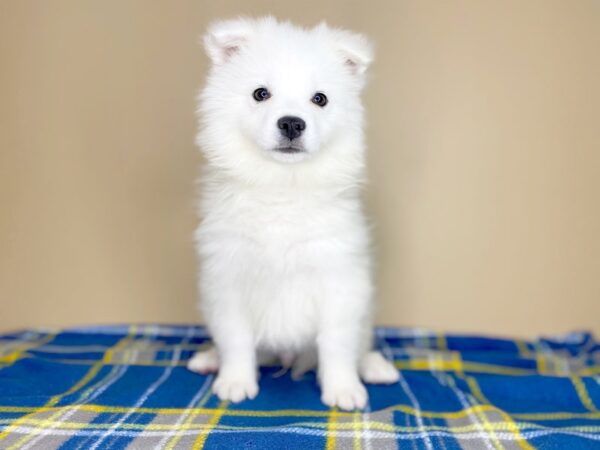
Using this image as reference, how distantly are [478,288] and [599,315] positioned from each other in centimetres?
63

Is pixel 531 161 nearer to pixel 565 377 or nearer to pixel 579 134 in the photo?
pixel 579 134

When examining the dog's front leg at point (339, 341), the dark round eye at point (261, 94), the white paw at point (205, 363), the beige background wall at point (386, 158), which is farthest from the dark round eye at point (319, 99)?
the white paw at point (205, 363)

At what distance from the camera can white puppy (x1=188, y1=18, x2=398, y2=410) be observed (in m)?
2.25

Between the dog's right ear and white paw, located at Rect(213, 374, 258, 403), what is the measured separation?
1.22 meters

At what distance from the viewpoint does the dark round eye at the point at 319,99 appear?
2.27 m

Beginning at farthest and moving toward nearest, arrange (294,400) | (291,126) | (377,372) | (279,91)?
(377,372) → (294,400) → (279,91) → (291,126)

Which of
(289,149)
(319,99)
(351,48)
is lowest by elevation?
(289,149)

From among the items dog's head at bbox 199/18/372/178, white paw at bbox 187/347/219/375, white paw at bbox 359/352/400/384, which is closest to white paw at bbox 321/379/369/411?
white paw at bbox 359/352/400/384

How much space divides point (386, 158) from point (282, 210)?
970mm

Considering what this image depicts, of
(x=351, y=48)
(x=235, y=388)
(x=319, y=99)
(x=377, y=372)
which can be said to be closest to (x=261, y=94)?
(x=319, y=99)

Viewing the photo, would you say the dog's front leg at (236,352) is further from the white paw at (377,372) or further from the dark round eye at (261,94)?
the dark round eye at (261,94)

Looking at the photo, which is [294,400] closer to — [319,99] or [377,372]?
[377,372]

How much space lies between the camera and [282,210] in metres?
2.30

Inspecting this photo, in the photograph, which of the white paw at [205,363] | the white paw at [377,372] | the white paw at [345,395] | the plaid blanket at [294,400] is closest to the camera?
the plaid blanket at [294,400]
